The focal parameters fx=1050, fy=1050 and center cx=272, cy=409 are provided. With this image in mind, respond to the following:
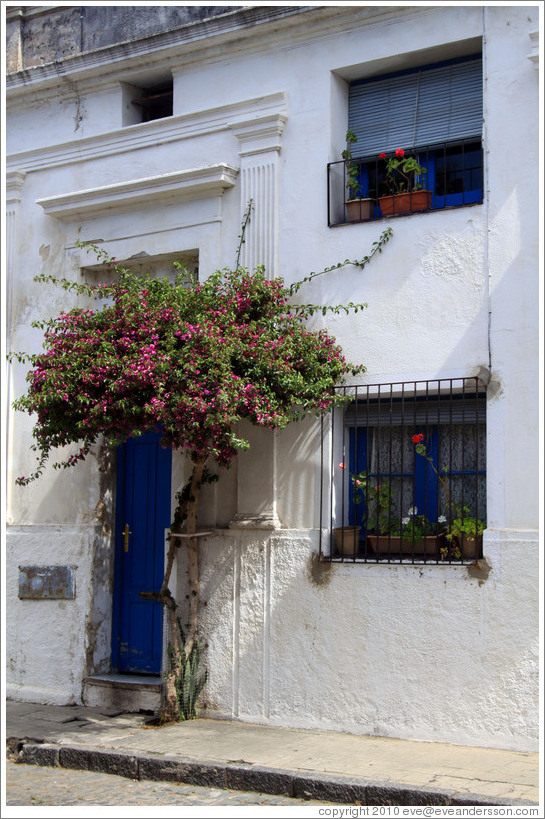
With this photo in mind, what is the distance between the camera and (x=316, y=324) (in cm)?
895

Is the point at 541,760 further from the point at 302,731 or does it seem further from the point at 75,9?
the point at 75,9

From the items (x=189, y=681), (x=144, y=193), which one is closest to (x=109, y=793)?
(x=189, y=681)

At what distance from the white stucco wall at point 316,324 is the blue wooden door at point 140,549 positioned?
20 centimetres

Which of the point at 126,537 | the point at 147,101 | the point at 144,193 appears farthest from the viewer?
the point at 147,101

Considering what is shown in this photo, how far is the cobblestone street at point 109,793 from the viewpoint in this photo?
6.84 metres

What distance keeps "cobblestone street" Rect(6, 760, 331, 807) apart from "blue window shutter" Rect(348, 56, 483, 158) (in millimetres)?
5354

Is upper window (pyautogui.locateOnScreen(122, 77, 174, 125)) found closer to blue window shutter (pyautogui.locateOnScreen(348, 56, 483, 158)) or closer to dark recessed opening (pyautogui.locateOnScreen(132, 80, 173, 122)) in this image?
dark recessed opening (pyautogui.locateOnScreen(132, 80, 173, 122))

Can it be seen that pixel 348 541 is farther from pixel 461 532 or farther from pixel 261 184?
pixel 261 184

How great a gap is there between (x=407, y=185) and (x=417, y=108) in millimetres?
692

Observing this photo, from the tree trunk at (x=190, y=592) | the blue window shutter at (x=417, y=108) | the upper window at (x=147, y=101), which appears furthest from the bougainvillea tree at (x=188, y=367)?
the upper window at (x=147, y=101)

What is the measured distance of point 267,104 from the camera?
9.41 metres

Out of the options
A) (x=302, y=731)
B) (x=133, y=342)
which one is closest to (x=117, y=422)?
(x=133, y=342)

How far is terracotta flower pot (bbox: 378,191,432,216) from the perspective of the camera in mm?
8672

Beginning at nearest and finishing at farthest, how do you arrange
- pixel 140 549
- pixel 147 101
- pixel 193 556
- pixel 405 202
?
1. pixel 405 202
2. pixel 193 556
3. pixel 140 549
4. pixel 147 101
